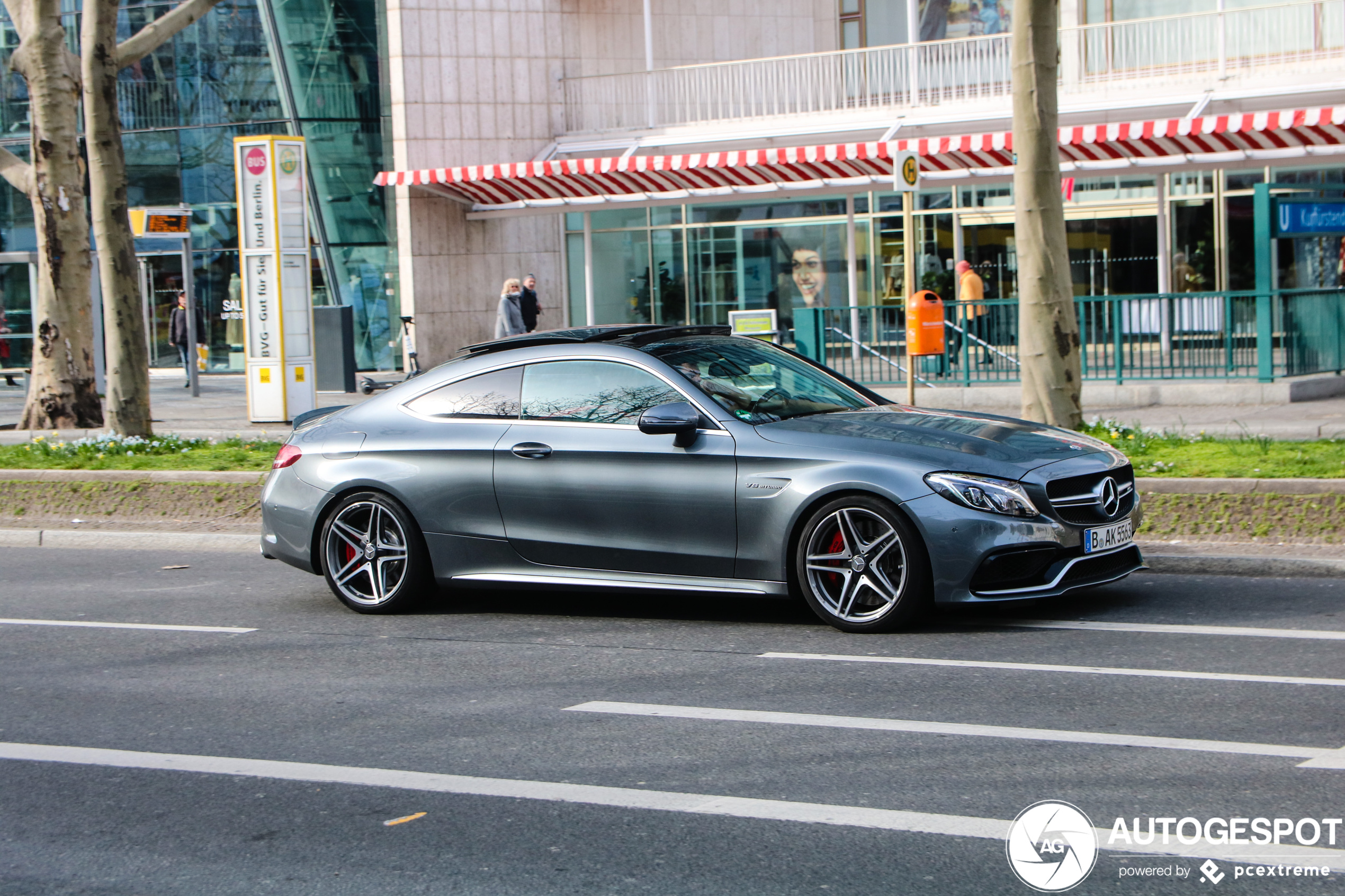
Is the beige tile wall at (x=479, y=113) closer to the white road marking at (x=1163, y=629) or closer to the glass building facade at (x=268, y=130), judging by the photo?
the glass building facade at (x=268, y=130)

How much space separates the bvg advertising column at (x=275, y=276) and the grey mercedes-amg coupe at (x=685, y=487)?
31.2ft

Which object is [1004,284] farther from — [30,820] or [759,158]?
[30,820]

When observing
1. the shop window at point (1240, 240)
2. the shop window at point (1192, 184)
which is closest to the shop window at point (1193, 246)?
the shop window at point (1192, 184)

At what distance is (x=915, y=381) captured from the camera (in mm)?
18688

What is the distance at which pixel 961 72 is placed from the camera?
25.5 m

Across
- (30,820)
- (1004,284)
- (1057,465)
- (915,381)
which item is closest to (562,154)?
(1004,284)

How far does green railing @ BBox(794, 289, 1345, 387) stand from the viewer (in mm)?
16719

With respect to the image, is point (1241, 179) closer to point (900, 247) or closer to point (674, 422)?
point (900, 247)

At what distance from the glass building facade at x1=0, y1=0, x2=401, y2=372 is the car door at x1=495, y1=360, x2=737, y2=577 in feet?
72.5

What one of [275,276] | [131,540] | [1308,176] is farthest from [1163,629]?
[1308,176]

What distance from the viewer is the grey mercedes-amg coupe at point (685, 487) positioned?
23.0ft

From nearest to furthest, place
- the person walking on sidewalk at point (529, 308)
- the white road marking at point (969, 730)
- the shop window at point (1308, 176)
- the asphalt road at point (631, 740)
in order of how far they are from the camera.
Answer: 1. the asphalt road at point (631, 740)
2. the white road marking at point (969, 730)
3. the person walking on sidewalk at point (529, 308)
4. the shop window at point (1308, 176)

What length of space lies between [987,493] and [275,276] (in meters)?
12.8

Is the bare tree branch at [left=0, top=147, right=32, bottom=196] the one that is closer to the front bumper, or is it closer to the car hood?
the car hood
